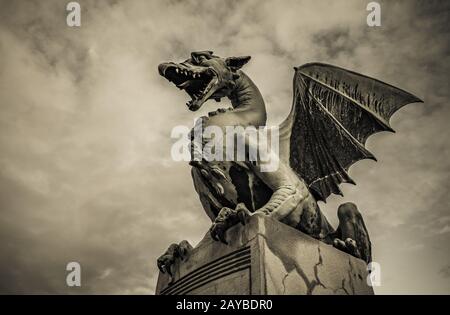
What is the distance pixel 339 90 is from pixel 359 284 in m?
2.45

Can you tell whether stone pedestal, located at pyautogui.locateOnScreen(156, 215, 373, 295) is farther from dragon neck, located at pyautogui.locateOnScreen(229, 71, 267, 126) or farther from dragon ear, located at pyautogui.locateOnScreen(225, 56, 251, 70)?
dragon ear, located at pyautogui.locateOnScreen(225, 56, 251, 70)

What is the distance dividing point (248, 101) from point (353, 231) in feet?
6.24

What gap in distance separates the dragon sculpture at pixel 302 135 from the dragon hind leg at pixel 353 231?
0.01 m

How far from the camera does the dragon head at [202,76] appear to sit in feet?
17.0

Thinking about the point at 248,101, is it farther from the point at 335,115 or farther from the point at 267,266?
the point at 267,266

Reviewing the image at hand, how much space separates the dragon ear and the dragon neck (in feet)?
0.32

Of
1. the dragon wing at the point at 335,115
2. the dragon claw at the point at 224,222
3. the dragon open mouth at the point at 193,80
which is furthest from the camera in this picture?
the dragon wing at the point at 335,115

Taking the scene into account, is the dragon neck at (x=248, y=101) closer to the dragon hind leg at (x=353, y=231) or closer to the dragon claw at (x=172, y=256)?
the dragon hind leg at (x=353, y=231)

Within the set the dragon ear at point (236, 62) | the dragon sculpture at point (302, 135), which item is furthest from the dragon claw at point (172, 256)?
the dragon ear at point (236, 62)

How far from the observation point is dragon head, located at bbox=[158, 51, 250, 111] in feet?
17.0

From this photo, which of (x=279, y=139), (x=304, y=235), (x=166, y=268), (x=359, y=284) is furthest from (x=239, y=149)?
(x=359, y=284)

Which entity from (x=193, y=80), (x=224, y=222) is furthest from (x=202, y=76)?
(x=224, y=222)

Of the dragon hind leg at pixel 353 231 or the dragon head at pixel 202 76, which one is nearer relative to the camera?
the dragon hind leg at pixel 353 231

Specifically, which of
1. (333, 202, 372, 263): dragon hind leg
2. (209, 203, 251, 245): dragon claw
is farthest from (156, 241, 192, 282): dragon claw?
(333, 202, 372, 263): dragon hind leg
